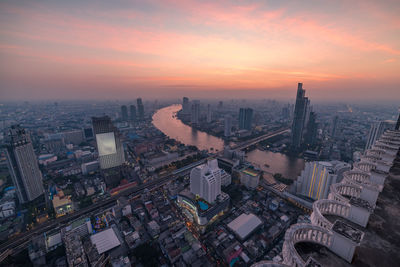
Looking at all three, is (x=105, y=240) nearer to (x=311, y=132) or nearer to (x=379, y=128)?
(x=379, y=128)

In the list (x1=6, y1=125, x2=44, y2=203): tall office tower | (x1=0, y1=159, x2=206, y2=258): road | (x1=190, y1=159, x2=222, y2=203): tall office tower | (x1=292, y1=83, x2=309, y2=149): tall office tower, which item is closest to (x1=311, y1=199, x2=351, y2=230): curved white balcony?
(x1=190, y1=159, x2=222, y2=203): tall office tower

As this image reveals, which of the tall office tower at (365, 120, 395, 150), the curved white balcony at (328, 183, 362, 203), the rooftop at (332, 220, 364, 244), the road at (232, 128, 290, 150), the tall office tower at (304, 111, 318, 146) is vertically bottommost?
the road at (232, 128, 290, 150)

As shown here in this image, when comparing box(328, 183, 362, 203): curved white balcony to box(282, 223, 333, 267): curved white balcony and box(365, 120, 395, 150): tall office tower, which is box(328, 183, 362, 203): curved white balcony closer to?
box(282, 223, 333, 267): curved white balcony

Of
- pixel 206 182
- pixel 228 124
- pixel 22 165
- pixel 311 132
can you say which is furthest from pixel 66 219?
pixel 311 132

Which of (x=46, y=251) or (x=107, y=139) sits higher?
(x=107, y=139)

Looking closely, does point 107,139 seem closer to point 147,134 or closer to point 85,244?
point 85,244

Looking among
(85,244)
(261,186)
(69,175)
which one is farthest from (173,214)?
(69,175)

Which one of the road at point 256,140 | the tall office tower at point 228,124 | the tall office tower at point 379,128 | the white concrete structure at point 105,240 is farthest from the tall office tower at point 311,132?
the white concrete structure at point 105,240
